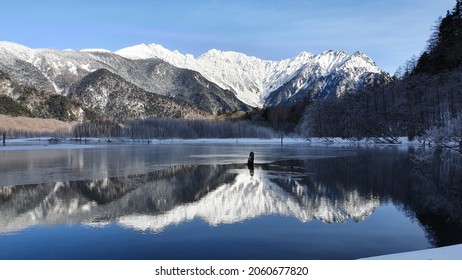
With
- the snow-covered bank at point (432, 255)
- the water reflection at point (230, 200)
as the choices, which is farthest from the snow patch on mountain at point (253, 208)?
the snow-covered bank at point (432, 255)

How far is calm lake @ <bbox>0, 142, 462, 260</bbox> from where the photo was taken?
1301 centimetres

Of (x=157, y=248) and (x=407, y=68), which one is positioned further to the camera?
(x=407, y=68)

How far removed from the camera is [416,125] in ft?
356

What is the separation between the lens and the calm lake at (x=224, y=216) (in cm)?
1301

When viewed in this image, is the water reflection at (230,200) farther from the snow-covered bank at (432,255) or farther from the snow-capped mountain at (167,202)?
the snow-covered bank at (432,255)

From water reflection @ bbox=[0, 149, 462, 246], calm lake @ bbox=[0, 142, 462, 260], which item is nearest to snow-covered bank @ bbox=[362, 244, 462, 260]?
calm lake @ bbox=[0, 142, 462, 260]

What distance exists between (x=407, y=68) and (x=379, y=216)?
15680 centimetres

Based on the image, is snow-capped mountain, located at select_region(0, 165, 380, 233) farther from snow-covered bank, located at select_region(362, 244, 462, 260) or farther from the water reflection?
snow-covered bank, located at select_region(362, 244, 462, 260)

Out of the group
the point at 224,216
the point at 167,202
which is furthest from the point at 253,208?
the point at 167,202

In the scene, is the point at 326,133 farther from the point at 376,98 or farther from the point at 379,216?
the point at 379,216

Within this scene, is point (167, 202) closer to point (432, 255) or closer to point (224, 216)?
point (224, 216)

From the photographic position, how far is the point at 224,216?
1791 cm
